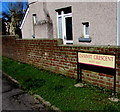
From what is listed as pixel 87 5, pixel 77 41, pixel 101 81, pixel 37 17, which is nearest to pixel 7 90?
pixel 101 81

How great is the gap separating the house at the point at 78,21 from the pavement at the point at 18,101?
3828 millimetres

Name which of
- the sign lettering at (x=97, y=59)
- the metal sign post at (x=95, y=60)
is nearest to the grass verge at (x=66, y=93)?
the metal sign post at (x=95, y=60)

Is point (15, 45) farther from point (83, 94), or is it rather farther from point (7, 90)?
point (83, 94)

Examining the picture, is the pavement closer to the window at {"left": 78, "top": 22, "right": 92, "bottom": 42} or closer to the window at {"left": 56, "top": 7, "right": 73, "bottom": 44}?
the window at {"left": 78, "top": 22, "right": 92, "bottom": 42}

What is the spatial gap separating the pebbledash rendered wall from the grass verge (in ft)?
0.85

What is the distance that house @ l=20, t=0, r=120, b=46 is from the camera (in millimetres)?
6648

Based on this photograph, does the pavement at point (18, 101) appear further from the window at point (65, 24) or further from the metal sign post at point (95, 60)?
the window at point (65, 24)

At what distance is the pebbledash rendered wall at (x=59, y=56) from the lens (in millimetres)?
4441

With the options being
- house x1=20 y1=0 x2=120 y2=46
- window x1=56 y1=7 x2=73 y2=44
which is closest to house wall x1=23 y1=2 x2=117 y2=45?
house x1=20 y1=0 x2=120 y2=46

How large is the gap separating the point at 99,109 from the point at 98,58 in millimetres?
1325

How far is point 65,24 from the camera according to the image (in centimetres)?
965

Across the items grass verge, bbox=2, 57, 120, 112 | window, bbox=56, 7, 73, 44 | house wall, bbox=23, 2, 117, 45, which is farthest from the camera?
window, bbox=56, 7, 73, 44

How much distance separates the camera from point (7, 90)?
531 centimetres

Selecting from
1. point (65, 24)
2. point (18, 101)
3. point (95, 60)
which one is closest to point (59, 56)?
point (95, 60)
